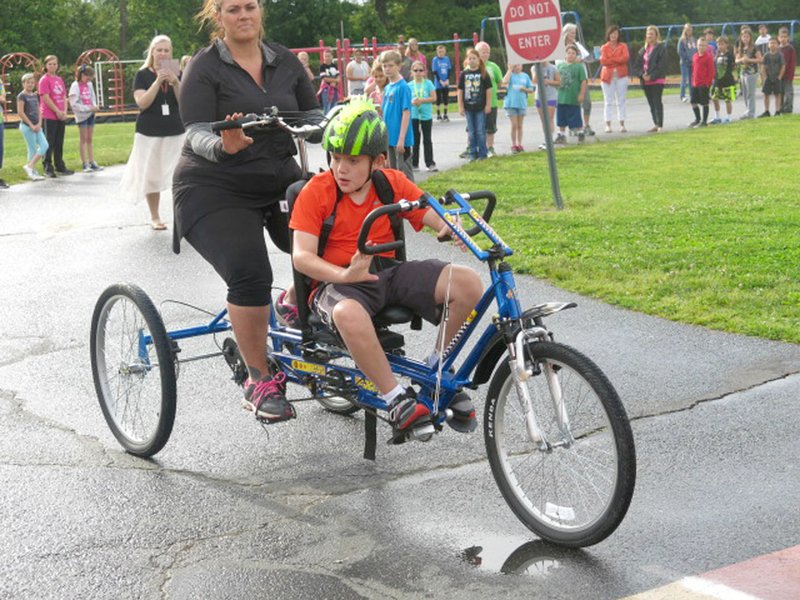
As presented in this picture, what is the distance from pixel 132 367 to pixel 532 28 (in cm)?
852

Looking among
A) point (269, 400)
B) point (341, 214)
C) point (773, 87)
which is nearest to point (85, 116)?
point (773, 87)

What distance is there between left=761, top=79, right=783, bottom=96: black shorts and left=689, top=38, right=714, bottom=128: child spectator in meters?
1.79

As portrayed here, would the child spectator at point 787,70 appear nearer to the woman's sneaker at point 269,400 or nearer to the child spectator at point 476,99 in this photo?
the child spectator at point 476,99

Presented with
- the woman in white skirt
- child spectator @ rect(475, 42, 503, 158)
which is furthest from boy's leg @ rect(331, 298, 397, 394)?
child spectator @ rect(475, 42, 503, 158)

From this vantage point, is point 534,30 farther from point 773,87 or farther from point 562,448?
point 773,87

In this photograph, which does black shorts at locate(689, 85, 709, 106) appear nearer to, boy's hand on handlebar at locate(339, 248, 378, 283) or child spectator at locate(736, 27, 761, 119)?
child spectator at locate(736, 27, 761, 119)

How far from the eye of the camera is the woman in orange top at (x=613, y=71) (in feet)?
80.9

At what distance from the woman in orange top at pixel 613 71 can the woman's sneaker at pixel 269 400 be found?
1996 cm

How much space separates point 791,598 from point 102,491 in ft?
9.55

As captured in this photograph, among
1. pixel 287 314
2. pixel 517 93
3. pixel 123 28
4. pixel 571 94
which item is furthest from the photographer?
pixel 123 28

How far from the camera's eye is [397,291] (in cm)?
510

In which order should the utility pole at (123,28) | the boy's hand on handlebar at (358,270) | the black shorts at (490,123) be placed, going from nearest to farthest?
the boy's hand on handlebar at (358,270)
the black shorts at (490,123)
the utility pole at (123,28)

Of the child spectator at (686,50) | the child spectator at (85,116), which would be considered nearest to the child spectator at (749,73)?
the child spectator at (686,50)

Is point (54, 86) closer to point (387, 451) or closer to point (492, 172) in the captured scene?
point (492, 172)
